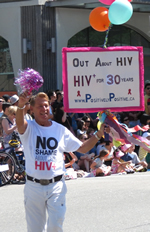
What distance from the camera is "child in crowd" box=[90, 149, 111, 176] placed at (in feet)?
37.5

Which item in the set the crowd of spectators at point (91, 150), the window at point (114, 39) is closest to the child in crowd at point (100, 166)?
the crowd of spectators at point (91, 150)

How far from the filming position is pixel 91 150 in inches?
492

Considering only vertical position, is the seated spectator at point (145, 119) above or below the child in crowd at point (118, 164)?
above

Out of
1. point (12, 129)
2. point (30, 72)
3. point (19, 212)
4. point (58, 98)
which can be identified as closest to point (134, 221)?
point (19, 212)

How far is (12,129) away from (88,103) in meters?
5.26

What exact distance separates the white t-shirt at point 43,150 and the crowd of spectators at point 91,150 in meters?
5.57

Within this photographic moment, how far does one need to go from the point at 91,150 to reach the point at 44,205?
7619 millimetres

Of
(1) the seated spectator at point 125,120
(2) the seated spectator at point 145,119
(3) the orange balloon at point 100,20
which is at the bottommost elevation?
(1) the seated spectator at point 125,120

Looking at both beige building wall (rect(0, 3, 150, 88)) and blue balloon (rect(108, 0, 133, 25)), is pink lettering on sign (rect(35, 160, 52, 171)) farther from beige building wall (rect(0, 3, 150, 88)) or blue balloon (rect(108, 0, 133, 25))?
beige building wall (rect(0, 3, 150, 88))

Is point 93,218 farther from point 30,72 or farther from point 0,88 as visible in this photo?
point 0,88

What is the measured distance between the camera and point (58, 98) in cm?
1316

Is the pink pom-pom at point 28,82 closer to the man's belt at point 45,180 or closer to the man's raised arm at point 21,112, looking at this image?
the man's raised arm at point 21,112

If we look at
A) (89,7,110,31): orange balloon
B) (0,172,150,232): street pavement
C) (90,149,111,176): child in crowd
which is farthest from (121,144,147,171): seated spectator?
(89,7,110,31): orange balloon

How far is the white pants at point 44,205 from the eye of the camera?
484 cm
